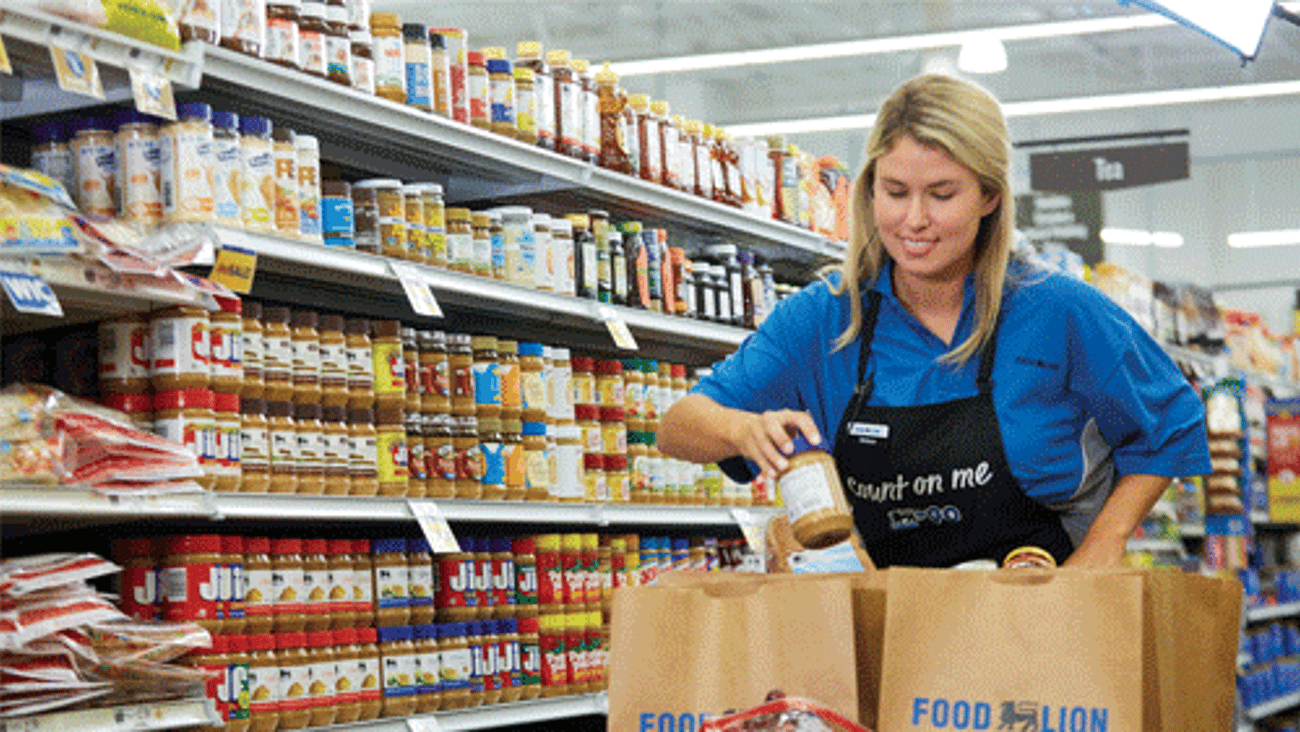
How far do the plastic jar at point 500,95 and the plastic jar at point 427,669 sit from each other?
49.6 inches

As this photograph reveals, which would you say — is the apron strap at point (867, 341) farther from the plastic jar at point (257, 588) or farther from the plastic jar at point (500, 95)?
the plastic jar at point (500, 95)

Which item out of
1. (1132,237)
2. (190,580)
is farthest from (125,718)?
(1132,237)

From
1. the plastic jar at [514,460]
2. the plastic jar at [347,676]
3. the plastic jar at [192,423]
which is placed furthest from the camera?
the plastic jar at [514,460]

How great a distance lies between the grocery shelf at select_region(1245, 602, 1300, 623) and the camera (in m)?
8.91

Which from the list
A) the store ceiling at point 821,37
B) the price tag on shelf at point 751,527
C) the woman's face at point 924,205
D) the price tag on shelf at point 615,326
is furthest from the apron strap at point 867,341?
the store ceiling at point 821,37

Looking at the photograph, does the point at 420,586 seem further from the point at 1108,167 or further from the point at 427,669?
the point at 1108,167

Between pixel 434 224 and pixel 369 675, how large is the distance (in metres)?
1.06

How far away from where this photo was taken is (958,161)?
2311 mm

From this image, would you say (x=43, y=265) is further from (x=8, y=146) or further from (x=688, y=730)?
(x=688, y=730)

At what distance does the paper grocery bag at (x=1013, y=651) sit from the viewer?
1.75 metres

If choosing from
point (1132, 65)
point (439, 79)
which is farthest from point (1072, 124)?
point (439, 79)

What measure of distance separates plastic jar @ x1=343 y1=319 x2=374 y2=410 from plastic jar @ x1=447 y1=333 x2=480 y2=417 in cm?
34

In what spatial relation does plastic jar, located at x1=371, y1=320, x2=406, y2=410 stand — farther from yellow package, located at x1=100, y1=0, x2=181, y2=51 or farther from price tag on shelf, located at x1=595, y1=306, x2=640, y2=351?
yellow package, located at x1=100, y1=0, x2=181, y2=51

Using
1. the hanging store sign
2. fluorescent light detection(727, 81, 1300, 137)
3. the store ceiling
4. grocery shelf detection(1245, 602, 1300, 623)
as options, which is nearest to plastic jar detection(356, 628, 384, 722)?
grocery shelf detection(1245, 602, 1300, 623)
